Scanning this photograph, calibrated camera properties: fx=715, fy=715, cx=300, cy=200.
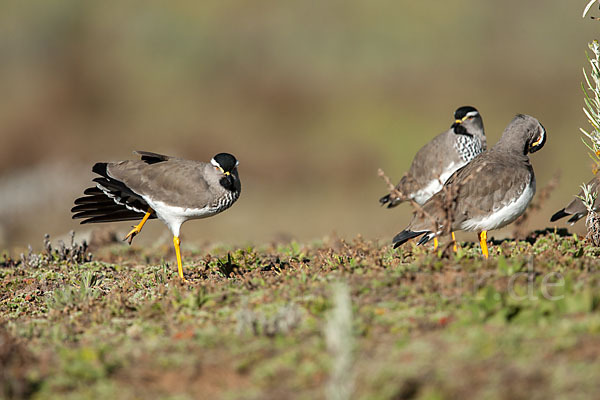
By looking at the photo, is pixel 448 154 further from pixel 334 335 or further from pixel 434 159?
pixel 334 335

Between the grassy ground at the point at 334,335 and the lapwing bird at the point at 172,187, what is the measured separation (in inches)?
61.1

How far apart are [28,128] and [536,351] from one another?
2392 cm

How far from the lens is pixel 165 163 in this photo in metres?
9.66

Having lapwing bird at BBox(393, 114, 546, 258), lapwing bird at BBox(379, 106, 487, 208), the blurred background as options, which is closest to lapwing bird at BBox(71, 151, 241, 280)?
lapwing bird at BBox(393, 114, 546, 258)

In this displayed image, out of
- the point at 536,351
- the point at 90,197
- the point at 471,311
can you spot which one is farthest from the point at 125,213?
the point at 536,351

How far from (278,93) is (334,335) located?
2312cm

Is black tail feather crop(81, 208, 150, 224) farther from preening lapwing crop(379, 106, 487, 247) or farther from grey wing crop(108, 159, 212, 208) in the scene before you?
preening lapwing crop(379, 106, 487, 247)

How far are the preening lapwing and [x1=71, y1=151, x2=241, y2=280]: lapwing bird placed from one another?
2827 mm

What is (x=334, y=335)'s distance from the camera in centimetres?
430

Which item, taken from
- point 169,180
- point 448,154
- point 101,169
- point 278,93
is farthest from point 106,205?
point 278,93

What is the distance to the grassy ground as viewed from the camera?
15.0ft

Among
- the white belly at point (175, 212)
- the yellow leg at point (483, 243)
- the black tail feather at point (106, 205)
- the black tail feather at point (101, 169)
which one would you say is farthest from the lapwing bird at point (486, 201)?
the black tail feather at point (101, 169)

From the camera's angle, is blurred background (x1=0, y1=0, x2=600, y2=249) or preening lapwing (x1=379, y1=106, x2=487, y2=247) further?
blurred background (x1=0, y1=0, x2=600, y2=249)

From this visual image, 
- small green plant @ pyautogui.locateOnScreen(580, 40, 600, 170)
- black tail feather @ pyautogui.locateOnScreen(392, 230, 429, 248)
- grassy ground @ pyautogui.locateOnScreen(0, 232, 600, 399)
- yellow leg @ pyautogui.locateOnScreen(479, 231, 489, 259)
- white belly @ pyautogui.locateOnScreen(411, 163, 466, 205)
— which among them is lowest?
grassy ground @ pyautogui.locateOnScreen(0, 232, 600, 399)
